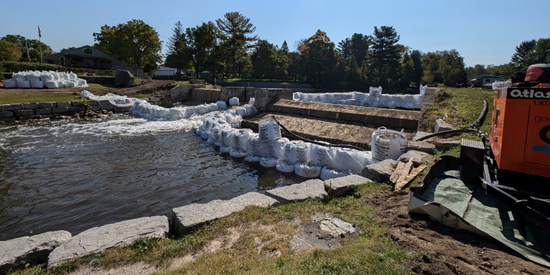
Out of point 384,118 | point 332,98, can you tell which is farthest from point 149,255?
point 332,98

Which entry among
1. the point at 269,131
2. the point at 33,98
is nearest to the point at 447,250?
the point at 269,131

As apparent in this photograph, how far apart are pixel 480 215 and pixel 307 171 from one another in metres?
4.03

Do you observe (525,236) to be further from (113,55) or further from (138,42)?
(113,55)

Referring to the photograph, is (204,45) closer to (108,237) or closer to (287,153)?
(287,153)

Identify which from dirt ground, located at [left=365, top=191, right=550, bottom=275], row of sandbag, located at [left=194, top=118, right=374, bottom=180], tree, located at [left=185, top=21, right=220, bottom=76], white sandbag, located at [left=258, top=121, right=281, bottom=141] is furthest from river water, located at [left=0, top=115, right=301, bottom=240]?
tree, located at [left=185, top=21, right=220, bottom=76]

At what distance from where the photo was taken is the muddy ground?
2.39 metres

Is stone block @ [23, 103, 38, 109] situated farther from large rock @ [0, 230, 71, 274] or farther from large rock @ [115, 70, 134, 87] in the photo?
large rock @ [0, 230, 71, 274]

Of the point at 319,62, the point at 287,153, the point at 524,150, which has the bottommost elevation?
the point at 287,153

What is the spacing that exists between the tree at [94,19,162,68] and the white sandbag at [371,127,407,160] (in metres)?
52.8

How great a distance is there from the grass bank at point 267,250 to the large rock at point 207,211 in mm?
122

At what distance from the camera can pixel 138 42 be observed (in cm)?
5028

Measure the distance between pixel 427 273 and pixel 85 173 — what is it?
25.4ft

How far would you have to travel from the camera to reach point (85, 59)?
165ft

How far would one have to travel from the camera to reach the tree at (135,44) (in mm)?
48875
